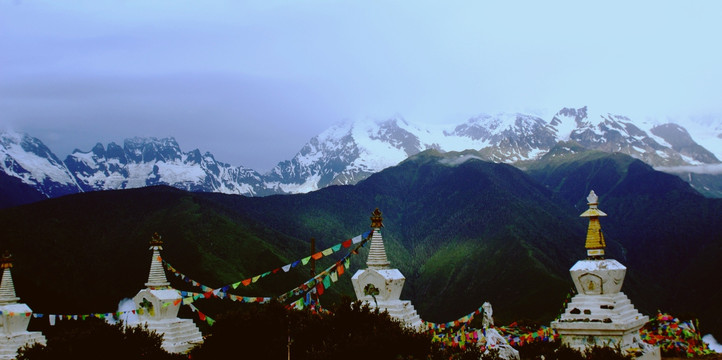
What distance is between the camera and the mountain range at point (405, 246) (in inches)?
4345

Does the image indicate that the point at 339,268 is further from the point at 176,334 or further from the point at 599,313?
the point at 599,313

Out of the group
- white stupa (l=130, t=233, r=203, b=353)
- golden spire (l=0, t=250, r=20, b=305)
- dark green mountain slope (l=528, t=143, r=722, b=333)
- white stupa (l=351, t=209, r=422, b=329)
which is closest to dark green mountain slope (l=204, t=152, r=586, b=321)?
dark green mountain slope (l=528, t=143, r=722, b=333)

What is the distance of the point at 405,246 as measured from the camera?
179 m

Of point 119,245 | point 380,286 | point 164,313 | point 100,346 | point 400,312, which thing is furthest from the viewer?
point 119,245

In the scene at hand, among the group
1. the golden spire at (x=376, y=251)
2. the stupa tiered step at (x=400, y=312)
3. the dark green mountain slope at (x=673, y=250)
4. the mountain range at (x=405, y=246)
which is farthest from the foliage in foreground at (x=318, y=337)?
the dark green mountain slope at (x=673, y=250)

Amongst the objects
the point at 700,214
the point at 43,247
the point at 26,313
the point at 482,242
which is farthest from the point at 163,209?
the point at 700,214

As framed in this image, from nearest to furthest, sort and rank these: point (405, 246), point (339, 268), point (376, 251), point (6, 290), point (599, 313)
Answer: point (599, 313)
point (376, 251)
point (339, 268)
point (6, 290)
point (405, 246)

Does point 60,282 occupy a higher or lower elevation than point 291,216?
lower

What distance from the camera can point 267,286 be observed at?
379ft

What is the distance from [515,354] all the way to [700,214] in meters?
175

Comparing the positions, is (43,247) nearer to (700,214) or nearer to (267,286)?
(267,286)

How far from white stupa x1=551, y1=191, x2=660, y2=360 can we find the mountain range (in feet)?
231

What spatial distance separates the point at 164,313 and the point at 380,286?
11.4 metres

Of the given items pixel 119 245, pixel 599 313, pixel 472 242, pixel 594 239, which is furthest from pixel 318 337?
pixel 472 242
